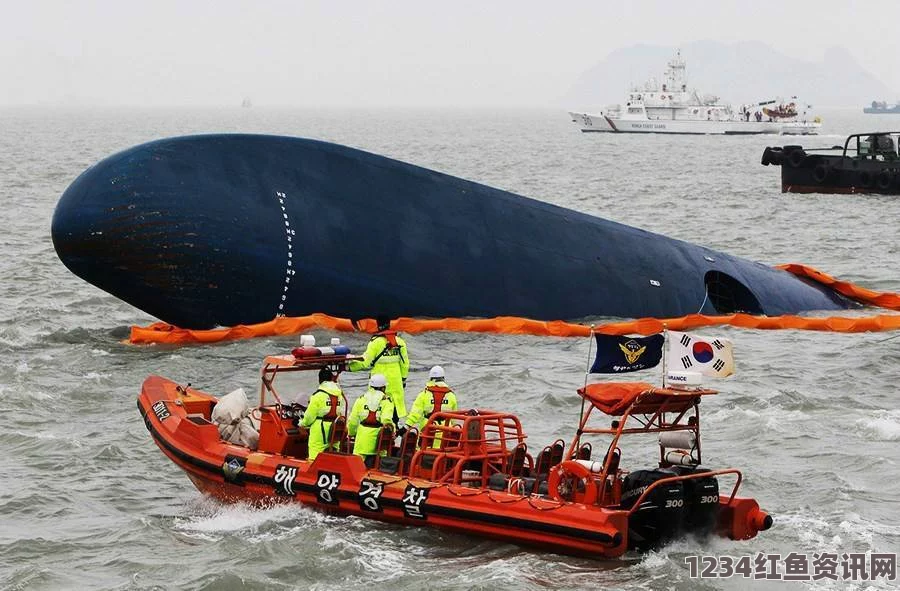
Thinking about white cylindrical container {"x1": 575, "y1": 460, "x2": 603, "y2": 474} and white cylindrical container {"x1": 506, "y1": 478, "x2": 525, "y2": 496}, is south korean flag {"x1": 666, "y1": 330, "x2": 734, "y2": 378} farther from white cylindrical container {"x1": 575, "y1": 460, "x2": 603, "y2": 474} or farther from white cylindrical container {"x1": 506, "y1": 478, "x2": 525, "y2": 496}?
white cylindrical container {"x1": 506, "y1": 478, "x2": 525, "y2": 496}

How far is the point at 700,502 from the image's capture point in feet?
48.6

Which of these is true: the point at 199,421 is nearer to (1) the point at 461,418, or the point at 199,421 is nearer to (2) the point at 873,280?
(1) the point at 461,418

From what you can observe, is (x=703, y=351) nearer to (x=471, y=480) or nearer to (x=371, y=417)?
(x=471, y=480)

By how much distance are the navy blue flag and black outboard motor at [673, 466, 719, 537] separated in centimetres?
123

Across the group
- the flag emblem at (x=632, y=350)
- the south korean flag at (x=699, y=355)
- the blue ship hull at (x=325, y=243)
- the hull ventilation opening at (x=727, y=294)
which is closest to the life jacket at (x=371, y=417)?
the flag emblem at (x=632, y=350)

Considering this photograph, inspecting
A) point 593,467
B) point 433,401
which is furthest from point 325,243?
point 593,467

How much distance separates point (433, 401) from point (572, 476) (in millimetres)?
2561

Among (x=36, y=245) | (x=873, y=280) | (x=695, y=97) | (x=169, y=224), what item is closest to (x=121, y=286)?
(x=169, y=224)

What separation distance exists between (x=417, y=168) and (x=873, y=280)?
1622cm

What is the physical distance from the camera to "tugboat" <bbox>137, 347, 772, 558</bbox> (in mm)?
14570

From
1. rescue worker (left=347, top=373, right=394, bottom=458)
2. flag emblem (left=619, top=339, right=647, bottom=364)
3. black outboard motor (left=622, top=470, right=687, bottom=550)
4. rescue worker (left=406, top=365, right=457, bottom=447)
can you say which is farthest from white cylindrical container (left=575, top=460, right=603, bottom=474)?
rescue worker (left=347, top=373, right=394, bottom=458)

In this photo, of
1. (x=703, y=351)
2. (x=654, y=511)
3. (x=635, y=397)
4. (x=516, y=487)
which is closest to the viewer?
(x=654, y=511)

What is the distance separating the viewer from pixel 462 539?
51.0 feet

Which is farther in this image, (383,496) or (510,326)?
(510,326)
